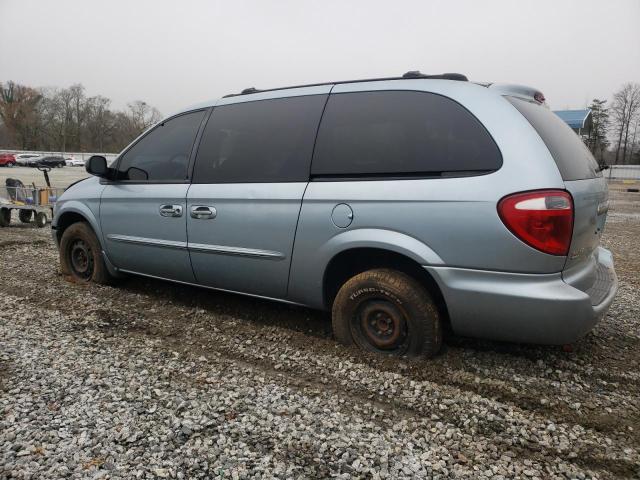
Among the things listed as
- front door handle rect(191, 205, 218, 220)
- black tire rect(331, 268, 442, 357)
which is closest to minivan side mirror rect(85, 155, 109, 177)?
front door handle rect(191, 205, 218, 220)

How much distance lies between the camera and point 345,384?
2.74 m

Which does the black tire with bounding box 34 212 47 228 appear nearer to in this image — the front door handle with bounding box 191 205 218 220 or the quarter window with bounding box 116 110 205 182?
the quarter window with bounding box 116 110 205 182

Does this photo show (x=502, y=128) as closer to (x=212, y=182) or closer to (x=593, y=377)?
(x=593, y=377)

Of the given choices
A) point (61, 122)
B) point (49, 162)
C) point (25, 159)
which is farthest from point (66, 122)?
point (49, 162)

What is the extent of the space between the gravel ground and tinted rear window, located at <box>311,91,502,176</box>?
1.25 metres

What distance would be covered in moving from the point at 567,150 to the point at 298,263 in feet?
6.05

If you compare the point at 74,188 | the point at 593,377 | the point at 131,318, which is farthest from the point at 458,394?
the point at 74,188

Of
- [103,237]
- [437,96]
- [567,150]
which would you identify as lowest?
[103,237]

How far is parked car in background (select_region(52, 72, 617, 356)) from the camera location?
8.11ft

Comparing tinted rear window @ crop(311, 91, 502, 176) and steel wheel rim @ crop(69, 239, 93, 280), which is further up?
tinted rear window @ crop(311, 91, 502, 176)

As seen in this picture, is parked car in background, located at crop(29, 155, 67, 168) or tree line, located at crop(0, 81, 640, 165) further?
tree line, located at crop(0, 81, 640, 165)

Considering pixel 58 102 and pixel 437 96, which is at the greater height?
pixel 58 102

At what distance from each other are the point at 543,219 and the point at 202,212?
2.43m

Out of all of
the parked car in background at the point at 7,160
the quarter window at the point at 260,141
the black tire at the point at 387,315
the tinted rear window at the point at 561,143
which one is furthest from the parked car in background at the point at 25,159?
the tinted rear window at the point at 561,143
